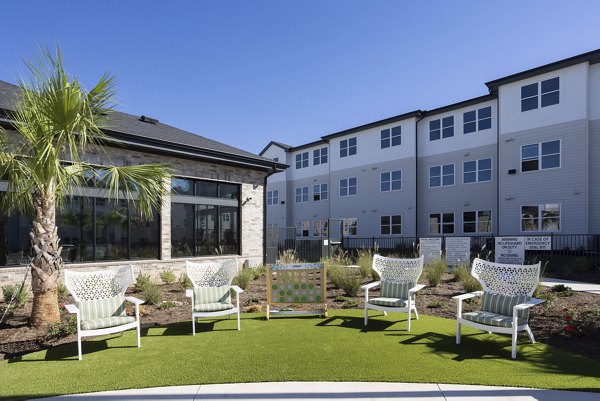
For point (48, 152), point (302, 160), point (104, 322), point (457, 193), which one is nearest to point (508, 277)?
point (104, 322)

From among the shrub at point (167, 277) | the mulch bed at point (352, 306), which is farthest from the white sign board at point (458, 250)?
the shrub at point (167, 277)

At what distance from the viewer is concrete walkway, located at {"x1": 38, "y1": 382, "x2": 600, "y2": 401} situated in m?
3.83

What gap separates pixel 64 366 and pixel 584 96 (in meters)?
20.7

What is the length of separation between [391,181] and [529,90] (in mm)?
9180

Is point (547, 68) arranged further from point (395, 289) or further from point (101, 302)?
point (101, 302)

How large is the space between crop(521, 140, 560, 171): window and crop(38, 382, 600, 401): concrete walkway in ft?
56.1

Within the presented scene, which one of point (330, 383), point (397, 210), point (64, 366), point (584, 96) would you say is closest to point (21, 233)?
point (64, 366)

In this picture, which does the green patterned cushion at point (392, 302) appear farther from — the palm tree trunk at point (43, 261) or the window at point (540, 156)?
the window at point (540, 156)

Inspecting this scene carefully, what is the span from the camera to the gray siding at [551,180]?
1702cm

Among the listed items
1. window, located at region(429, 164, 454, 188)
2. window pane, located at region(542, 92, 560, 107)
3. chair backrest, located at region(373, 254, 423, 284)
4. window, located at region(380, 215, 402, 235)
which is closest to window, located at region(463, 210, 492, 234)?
window, located at region(429, 164, 454, 188)

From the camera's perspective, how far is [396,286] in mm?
7051

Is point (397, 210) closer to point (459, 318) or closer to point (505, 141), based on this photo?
point (505, 141)

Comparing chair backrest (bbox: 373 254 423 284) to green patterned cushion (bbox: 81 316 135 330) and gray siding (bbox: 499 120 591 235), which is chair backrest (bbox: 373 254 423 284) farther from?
gray siding (bbox: 499 120 591 235)

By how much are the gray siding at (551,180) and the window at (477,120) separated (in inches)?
67.8
